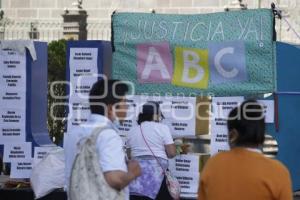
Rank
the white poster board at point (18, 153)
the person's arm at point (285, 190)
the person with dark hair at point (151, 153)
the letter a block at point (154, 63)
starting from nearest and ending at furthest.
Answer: the person's arm at point (285, 190)
the person with dark hair at point (151, 153)
the letter a block at point (154, 63)
the white poster board at point (18, 153)

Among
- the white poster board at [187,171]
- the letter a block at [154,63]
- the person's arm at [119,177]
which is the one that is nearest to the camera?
the person's arm at [119,177]

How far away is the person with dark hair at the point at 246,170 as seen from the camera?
4.35m

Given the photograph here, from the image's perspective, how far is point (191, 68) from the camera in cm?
830

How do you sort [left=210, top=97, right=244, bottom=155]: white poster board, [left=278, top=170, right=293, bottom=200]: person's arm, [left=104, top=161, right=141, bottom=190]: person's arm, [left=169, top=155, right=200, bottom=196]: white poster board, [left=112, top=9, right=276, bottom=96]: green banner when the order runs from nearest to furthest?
[left=278, top=170, right=293, bottom=200]: person's arm
[left=104, top=161, right=141, bottom=190]: person's arm
[left=112, top=9, right=276, bottom=96]: green banner
[left=210, top=97, right=244, bottom=155]: white poster board
[left=169, top=155, right=200, bottom=196]: white poster board

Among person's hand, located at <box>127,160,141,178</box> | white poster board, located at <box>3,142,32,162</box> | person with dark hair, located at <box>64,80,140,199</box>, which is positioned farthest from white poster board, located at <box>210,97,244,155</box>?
person's hand, located at <box>127,160,141,178</box>

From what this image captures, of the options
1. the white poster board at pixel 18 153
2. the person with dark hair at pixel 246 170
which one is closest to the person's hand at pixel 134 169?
the person with dark hair at pixel 246 170

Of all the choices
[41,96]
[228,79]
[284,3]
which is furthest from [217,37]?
[284,3]

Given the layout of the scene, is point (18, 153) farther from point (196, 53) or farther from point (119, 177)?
point (119, 177)

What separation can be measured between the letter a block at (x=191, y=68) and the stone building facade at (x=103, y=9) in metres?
8.06

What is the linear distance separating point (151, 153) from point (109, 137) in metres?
2.83

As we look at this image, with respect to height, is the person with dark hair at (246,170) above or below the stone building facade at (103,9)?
below

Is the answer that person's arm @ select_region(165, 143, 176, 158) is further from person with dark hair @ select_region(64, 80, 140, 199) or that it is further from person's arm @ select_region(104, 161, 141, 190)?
person's arm @ select_region(104, 161, 141, 190)

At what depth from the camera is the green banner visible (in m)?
7.95

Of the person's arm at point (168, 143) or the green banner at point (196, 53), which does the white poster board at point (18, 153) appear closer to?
the green banner at point (196, 53)
